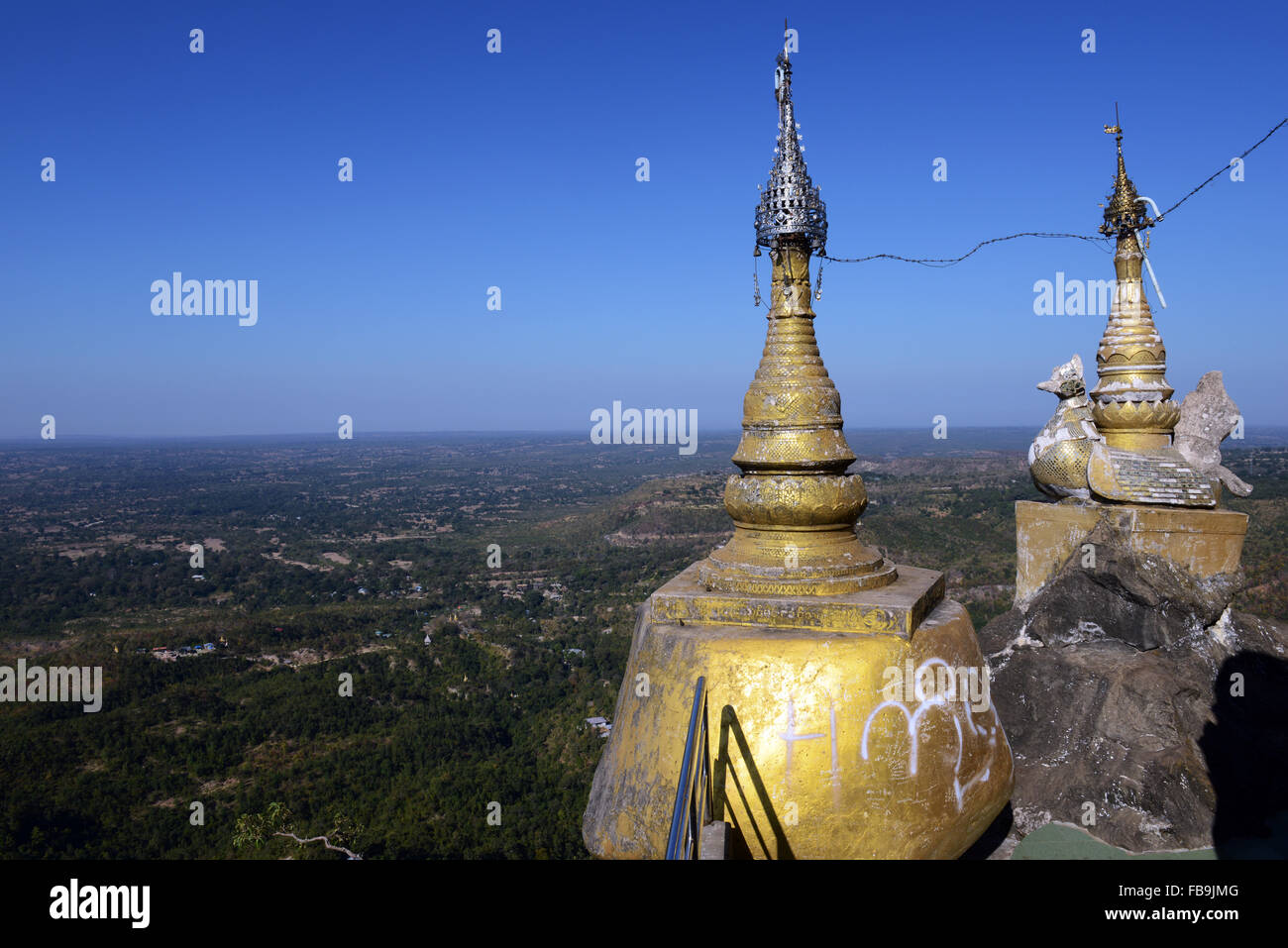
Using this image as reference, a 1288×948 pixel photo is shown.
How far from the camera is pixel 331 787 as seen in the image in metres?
26.7

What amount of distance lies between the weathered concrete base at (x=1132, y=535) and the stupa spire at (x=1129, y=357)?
1.04 meters

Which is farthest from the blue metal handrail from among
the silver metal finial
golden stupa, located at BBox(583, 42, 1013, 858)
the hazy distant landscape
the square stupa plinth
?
the hazy distant landscape

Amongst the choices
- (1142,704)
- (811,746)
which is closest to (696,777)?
(811,746)

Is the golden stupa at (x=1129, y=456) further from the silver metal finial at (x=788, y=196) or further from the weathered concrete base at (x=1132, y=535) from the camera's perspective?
the silver metal finial at (x=788, y=196)

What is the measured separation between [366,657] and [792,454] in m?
38.3

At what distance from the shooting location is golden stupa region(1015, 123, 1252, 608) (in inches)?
320

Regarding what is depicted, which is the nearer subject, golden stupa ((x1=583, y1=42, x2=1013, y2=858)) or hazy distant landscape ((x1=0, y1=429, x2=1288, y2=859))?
golden stupa ((x1=583, y1=42, x2=1013, y2=858))

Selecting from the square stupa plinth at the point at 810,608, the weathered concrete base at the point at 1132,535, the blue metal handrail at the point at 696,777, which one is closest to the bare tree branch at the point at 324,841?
the weathered concrete base at the point at 1132,535

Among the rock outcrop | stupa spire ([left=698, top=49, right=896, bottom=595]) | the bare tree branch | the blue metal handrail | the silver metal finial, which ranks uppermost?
the silver metal finial

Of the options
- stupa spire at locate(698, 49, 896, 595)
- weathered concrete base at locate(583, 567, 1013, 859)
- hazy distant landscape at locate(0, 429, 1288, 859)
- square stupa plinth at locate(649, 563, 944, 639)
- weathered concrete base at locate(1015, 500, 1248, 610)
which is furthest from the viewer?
hazy distant landscape at locate(0, 429, 1288, 859)

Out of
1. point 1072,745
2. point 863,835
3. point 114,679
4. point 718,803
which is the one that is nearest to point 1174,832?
point 1072,745

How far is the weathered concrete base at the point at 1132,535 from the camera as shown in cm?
800

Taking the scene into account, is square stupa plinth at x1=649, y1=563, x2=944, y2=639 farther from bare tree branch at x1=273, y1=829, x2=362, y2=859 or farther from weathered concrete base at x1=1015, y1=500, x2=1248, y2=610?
bare tree branch at x1=273, y1=829, x2=362, y2=859

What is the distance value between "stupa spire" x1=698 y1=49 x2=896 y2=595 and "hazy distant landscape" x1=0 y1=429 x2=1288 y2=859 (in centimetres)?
1400
